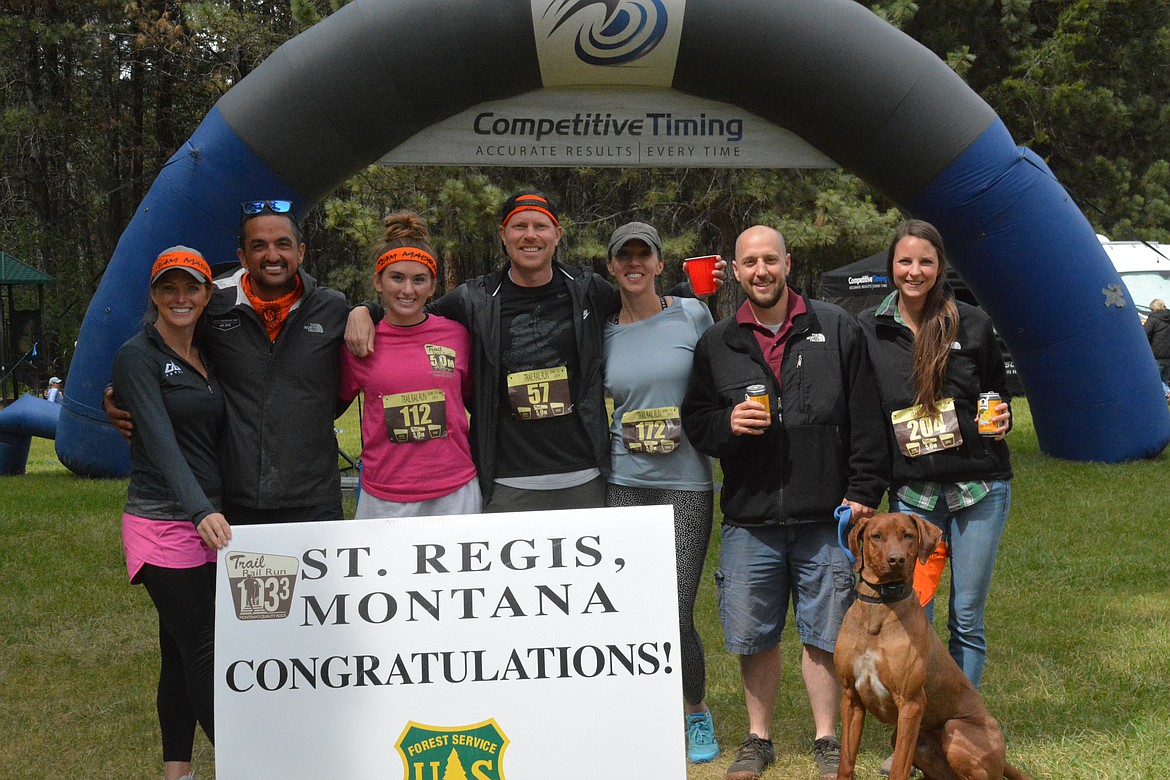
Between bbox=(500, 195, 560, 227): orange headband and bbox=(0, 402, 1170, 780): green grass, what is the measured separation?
5.62ft

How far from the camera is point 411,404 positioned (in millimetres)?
3424

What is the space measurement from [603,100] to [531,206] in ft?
11.7

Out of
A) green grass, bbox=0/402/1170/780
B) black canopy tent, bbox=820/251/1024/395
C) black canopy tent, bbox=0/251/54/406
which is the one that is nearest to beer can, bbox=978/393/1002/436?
green grass, bbox=0/402/1170/780

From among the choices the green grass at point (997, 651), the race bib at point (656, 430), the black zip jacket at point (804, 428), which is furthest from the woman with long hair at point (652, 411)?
the green grass at point (997, 651)

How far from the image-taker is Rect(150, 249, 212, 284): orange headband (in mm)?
3148

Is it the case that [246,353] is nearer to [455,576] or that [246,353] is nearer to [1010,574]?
[455,576]

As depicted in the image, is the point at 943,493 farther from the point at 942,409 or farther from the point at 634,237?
the point at 634,237

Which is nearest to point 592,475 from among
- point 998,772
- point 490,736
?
point 490,736

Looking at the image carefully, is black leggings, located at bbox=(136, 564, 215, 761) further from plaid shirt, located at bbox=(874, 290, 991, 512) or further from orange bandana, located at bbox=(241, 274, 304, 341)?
plaid shirt, located at bbox=(874, 290, 991, 512)

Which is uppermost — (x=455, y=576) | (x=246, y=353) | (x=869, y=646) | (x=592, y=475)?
(x=246, y=353)

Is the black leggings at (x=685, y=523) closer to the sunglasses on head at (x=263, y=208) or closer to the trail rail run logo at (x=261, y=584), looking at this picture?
the trail rail run logo at (x=261, y=584)

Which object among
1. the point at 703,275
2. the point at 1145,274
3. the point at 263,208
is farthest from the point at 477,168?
the point at 263,208

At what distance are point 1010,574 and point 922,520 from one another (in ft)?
10.9

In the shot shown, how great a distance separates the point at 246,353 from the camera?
10.9ft
